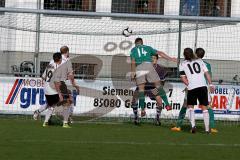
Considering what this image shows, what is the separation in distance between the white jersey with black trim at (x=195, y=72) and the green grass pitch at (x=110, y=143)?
45.0 inches

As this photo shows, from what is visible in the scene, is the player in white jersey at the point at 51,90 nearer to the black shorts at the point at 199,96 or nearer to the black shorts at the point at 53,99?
the black shorts at the point at 53,99

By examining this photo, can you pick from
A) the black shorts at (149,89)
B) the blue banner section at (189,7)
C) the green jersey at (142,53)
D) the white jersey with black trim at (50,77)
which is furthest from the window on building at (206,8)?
the white jersey with black trim at (50,77)

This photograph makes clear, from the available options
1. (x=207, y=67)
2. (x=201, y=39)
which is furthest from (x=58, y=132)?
(x=201, y=39)

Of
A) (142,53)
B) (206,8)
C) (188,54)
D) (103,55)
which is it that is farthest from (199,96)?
(206,8)

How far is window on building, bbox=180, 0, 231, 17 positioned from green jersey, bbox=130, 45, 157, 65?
5.84m

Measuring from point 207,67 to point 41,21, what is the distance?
6656 mm

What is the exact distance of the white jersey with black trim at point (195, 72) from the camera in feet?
56.8

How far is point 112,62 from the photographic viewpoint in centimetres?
2277

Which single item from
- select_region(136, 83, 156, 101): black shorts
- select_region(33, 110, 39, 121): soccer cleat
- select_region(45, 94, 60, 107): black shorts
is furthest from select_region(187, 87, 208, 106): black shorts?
select_region(33, 110, 39, 121): soccer cleat

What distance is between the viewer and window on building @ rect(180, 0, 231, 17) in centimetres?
2555

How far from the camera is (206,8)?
2805 cm

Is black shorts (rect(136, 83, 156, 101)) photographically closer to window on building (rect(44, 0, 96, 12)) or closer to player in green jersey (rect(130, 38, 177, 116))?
player in green jersey (rect(130, 38, 177, 116))

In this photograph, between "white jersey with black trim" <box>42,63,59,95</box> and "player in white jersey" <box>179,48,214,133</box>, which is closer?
"player in white jersey" <box>179,48,214,133</box>

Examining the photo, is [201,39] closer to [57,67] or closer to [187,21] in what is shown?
[187,21]
